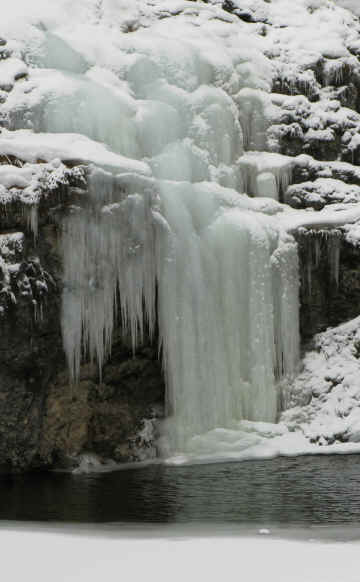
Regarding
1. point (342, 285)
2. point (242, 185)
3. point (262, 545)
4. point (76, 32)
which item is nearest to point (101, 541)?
point (262, 545)

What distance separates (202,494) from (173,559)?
3686 mm

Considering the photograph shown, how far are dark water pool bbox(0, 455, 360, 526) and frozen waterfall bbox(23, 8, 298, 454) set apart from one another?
1.78 metres

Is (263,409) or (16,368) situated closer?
(16,368)

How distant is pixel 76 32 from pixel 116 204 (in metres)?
5.33

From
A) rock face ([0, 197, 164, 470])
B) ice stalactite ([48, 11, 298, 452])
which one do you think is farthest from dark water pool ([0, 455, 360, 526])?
ice stalactite ([48, 11, 298, 452])

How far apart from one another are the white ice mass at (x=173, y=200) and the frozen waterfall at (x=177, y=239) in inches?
1.0

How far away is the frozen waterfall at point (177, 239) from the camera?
11656mm

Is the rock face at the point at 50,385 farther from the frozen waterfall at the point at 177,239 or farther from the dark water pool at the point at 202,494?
the dark water pool at the point at 202,494

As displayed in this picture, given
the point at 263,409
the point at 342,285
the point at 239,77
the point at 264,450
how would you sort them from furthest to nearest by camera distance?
the point at 239,77 → the point at 342,285 → the point at 263,409 → the point at 264,450

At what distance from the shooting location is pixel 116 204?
460 inches

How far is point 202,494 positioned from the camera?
902 cm

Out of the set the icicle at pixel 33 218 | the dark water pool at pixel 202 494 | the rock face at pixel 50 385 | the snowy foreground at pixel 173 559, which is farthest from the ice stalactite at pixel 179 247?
the snowy foreground at pixel 173 559

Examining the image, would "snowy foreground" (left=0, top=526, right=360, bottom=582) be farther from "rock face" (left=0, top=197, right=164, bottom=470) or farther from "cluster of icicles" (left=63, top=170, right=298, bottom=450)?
"cluster of icicles" (left=63, top=170, right=298, bottom=450)

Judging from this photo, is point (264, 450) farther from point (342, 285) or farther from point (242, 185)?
point (242, 185)
